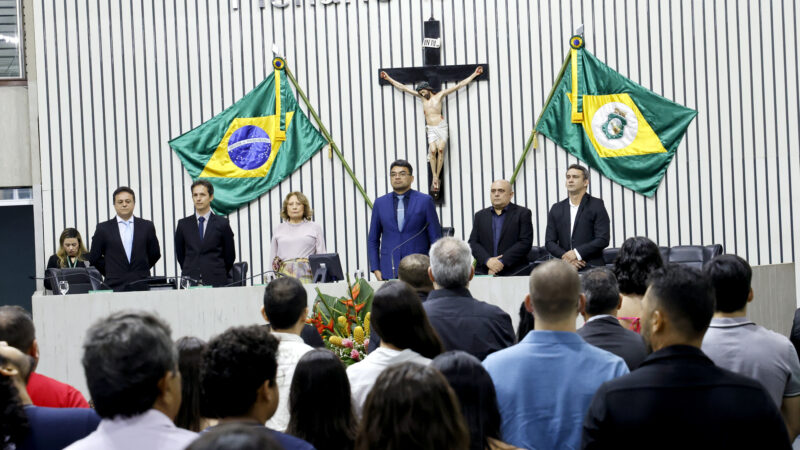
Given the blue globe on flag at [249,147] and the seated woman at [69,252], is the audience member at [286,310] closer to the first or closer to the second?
the seated woman at [69,252]

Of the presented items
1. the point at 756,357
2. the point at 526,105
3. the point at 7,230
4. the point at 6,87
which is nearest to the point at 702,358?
the point at 756,357

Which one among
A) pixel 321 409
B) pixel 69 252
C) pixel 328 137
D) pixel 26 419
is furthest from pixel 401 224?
pixel 26 419

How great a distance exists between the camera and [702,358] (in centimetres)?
214

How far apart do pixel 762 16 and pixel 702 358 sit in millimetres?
8096

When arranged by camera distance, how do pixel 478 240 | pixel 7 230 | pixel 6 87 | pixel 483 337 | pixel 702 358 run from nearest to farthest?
pixel 702 358
pixel 483 337
pixel 478 240
pixel 6 87
pixel 7 230

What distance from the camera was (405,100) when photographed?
383 inches

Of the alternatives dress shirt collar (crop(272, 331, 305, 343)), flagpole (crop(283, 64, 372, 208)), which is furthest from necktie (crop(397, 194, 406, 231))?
dress shirt collar (crop(272, 331, 305, 343))

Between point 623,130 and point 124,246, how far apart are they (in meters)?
4.81

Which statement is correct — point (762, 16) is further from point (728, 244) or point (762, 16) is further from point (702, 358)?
point (702, 358)

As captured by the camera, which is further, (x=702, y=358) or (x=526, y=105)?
(x=526, y=105)

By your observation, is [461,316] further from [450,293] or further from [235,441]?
[235,441]

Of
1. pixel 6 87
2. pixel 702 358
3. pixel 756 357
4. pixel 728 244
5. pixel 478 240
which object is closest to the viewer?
pixel 702 358

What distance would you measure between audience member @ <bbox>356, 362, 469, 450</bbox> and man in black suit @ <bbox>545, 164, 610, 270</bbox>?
15.9 feet

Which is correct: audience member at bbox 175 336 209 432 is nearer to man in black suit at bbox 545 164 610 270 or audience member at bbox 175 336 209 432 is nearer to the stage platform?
the stage platform
